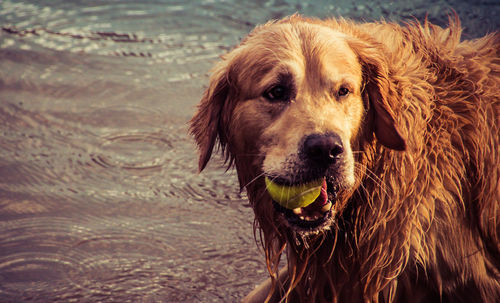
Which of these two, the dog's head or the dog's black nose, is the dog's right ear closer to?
the dog's head

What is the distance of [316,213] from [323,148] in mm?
357

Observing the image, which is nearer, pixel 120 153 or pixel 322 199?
pixel 322 199

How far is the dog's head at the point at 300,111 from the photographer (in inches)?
116

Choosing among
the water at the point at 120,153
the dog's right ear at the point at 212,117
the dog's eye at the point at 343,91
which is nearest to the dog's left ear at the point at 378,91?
the dog's eye at the point at 343,91

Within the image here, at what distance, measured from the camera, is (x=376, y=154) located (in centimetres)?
326

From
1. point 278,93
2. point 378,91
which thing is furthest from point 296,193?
point 378,91

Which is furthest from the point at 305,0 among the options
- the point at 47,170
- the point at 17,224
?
the point at 17,224

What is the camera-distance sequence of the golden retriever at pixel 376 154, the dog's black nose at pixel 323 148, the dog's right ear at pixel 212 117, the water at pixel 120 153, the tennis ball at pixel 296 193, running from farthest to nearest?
the water at pixel 120 153 < the dog's right ear at pixel 212 117 < the golden retriever at pixel 376 154 < the tennis ball at pixel 296 193 < the dog's black nose at pixel 323 148

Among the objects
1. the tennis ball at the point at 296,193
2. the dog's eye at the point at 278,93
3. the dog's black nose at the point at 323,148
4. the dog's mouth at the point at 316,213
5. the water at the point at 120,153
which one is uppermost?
the dog's eye at the point at 278,93

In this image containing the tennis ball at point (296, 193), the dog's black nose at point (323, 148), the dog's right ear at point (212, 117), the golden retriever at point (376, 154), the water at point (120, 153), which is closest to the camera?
the dog's black nose at point (323, 148)

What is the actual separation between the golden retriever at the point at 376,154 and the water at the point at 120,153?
78cm

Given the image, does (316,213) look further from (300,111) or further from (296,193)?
(300,111)

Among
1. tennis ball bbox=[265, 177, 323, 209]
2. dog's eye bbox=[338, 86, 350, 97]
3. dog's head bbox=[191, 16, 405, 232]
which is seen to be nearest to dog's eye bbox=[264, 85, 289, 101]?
dog's head bbox=[191, 16, 405, 232]

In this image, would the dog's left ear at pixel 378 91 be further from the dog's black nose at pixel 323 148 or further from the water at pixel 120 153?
the water at pixel 120 153
